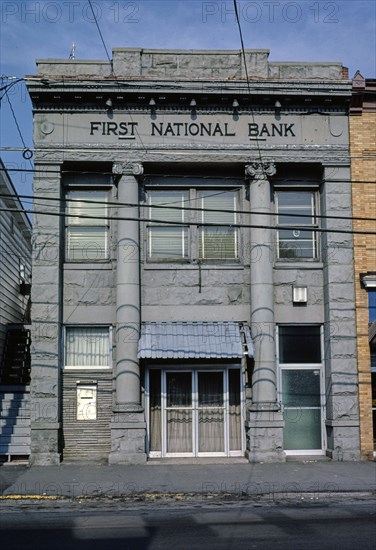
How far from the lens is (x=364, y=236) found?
17.7 meters

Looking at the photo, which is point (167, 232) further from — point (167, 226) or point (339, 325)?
point (339, 325)

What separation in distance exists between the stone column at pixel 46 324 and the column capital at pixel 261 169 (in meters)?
4.76

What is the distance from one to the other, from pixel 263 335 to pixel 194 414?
8.42 ft

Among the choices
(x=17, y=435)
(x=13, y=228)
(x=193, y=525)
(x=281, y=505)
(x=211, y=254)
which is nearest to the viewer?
(x=193, y=525)

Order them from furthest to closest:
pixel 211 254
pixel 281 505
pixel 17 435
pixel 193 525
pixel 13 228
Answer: pixel 13 228 < pixel 211 254 < pixel 17 435 < pixel 281 505 < pixel 193 525

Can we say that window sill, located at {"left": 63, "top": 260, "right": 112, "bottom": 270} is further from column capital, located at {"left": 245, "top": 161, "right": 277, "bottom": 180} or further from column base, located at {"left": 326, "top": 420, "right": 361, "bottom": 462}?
column base, located at {"left": 326, "top": 420, "right": 361, "bottom": 462}

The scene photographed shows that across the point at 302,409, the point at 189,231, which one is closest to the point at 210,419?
the point at 302,409

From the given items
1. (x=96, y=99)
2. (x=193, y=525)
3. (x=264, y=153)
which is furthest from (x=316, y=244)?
(x=193, y=525)

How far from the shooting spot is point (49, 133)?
57.9 feet

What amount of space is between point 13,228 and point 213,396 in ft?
33.1

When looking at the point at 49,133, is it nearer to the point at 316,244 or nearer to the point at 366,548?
the point at 316,244

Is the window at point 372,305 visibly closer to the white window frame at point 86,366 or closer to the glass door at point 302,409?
the glass door at point 302,409

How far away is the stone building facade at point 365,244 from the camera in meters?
17.1

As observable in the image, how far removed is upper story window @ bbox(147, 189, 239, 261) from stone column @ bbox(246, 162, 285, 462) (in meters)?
0.75
